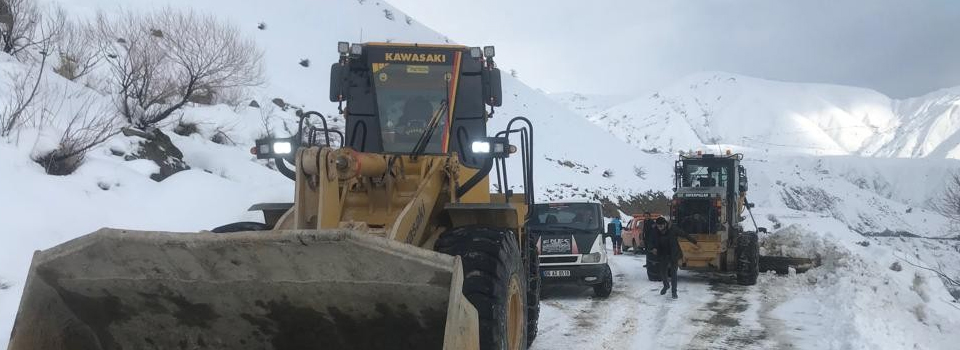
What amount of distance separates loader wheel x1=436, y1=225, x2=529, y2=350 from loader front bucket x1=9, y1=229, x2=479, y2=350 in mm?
513

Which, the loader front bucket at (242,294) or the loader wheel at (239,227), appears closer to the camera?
the loader front bucket at (242,294)

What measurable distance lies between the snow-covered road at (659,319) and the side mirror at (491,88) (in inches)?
114

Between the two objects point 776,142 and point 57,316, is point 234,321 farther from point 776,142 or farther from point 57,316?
point 776,142

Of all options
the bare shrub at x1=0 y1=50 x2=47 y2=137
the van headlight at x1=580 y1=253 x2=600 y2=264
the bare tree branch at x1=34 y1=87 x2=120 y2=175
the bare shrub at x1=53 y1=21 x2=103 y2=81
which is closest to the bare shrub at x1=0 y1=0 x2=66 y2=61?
the bare shrub at x1=53 y1=21 x2=103 y2=81

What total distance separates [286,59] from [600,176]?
18.7 metres

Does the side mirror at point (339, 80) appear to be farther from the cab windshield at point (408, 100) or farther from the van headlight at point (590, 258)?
the van headlight at point (590, 258)

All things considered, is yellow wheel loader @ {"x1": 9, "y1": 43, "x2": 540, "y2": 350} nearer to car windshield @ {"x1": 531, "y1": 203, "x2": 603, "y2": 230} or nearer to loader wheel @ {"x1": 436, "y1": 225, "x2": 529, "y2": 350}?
loader wheel @ {"x1": 436, "y1": 225, "x2": 529, "y2": 350}

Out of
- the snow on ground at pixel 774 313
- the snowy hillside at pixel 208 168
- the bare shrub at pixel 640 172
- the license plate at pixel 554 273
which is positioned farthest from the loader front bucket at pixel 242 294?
the bare shrub at pixel 640 172

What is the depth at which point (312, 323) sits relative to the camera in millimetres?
4676

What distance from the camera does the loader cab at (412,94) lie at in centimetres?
707

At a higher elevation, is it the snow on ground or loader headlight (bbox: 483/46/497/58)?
loader headlight (bbox: 483/46/497/58)

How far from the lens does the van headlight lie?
42.3 feet

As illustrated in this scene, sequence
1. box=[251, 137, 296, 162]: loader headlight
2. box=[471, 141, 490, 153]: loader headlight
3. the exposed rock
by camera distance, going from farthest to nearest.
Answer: the exposed rock
box=[471, 141, 490, 153]: loader headlight
box=[251, 137, 296, 162]: loader headlight

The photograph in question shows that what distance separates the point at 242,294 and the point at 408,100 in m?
3.14
